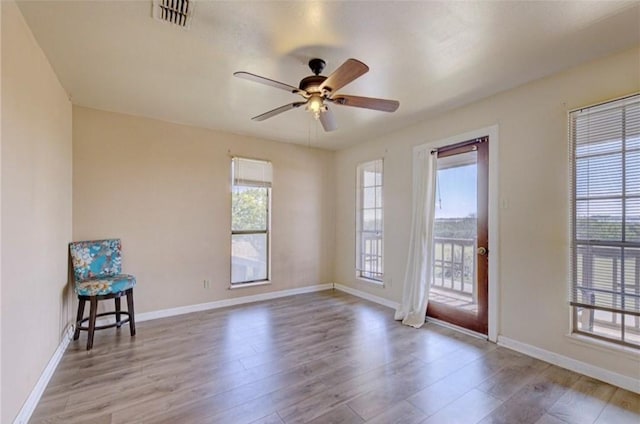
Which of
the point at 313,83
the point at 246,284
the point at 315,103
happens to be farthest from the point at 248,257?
the point at 313,83

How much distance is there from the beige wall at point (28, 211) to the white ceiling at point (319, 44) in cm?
26

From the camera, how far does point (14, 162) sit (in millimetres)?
1800

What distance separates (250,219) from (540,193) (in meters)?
3.68

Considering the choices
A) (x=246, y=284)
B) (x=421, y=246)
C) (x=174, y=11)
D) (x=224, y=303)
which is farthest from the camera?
(x=246, y=284)

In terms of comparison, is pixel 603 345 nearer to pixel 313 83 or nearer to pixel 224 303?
pixel 313 83

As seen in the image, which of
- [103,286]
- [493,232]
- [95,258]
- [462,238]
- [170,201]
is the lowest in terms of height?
[103,286]

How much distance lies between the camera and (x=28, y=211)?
202 centimetres

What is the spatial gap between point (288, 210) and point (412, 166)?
2.12 metres

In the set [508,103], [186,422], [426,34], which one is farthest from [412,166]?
[186,422]

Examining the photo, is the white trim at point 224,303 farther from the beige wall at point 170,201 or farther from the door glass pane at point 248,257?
the door glass pane at point 248,257

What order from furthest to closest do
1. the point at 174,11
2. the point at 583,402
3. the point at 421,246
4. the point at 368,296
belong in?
the point at 368,296
the point at 421,246
the point at 583,402
the point at 174,11

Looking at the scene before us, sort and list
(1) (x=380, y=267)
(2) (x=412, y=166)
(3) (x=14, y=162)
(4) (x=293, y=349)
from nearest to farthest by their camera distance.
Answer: (3) (x=14, y=162)
(4) (x=293, y=349)
(2) (x=412, y=166)
(1) (x=380, y=267)

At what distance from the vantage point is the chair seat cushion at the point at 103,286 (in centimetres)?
288

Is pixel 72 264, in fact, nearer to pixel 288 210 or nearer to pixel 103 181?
pixel 103 181
